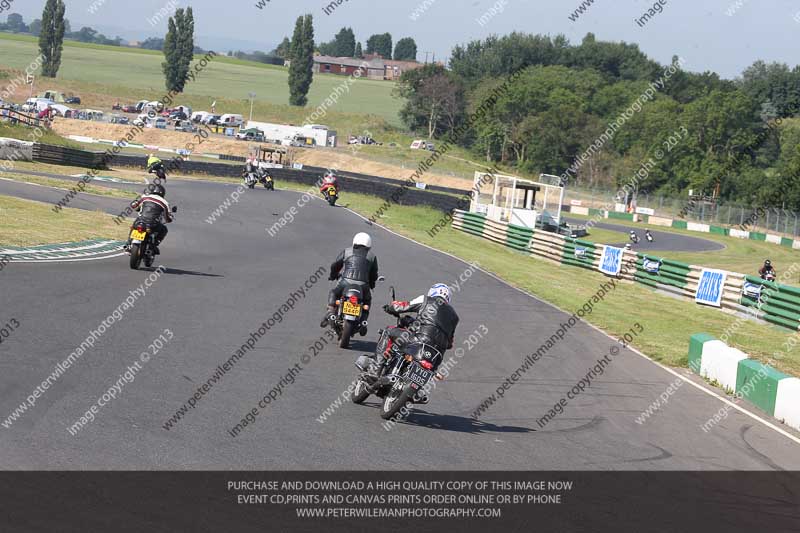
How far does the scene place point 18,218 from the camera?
2338 cm

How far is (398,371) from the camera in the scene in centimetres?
975

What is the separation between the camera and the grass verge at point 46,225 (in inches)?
800

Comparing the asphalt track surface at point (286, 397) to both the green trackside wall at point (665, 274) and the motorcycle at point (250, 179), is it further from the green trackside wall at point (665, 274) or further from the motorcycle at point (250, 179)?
the motorcycle at point (250, 179)

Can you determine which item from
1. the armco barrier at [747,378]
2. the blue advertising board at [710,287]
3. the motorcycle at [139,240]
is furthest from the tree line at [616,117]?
the motorcycle at [139,240]

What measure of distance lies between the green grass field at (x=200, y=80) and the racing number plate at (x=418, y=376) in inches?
4476

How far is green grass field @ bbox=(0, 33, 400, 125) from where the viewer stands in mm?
127875

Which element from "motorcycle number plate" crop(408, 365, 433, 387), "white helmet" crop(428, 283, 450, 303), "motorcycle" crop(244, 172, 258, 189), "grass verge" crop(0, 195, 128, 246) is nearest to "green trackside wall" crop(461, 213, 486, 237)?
"motorcycle" crop(244, 172, 258, 189)

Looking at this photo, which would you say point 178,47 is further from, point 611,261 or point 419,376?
point 419,376

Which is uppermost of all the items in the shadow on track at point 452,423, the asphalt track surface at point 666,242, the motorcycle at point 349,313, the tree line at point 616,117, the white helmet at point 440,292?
the tree line at point 616,117

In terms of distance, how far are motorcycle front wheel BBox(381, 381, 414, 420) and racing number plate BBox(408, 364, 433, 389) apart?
0.24 feet

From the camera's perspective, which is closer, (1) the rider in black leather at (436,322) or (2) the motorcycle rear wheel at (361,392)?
(1) the rider in black leather at (436,322)

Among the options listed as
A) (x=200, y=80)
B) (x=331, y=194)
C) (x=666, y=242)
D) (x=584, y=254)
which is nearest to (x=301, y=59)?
(x=200, y=80)

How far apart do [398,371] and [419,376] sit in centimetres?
53

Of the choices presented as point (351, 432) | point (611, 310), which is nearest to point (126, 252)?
point (611, 310)
